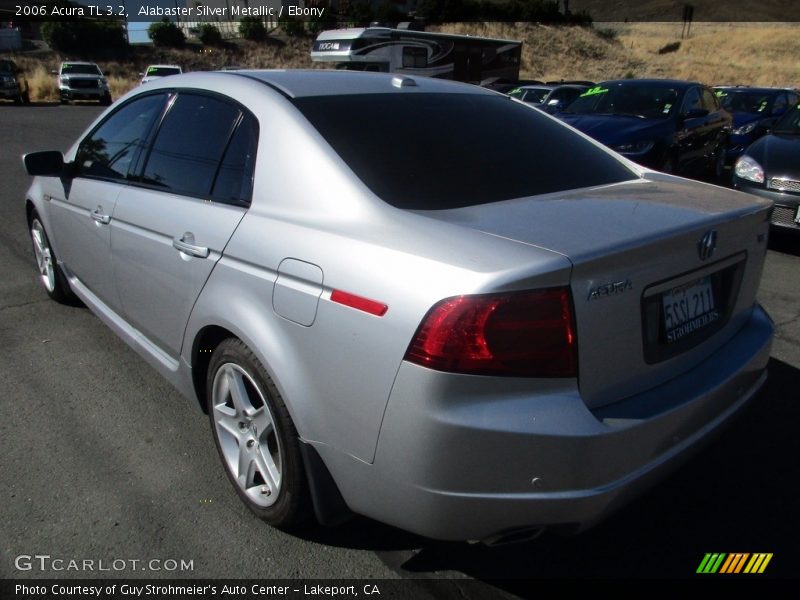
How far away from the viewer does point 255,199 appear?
2.43 metres

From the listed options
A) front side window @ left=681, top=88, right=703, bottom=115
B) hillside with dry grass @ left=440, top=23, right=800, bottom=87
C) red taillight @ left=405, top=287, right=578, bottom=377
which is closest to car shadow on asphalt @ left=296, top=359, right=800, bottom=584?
red taillight @ left=405, top=287, right=578, bottom=377

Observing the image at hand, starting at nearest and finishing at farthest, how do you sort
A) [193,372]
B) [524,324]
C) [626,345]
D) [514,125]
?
[524,324] → [626,345] → [193,372] → [514,125]

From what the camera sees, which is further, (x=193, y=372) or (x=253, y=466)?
(x=193, y=372)

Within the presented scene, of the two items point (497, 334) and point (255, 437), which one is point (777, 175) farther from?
point (255, 437)

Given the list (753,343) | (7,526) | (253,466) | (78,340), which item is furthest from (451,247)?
(78,340)

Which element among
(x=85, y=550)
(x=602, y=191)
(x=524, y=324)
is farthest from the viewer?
(x=602, y=191)

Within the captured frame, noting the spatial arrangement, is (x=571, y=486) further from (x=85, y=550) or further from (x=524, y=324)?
(x=85, y=550)

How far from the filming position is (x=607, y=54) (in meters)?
57.6

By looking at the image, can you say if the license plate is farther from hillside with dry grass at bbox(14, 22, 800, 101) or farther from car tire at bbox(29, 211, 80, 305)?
hillside with dry grass at bbox(14, 22, 800, 101)

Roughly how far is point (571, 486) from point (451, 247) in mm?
743

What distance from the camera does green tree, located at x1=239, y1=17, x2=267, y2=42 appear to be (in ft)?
173

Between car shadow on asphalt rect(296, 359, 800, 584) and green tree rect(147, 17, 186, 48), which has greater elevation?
green tree rect(147, 17, 186, 48)

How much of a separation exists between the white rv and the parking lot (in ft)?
76.6

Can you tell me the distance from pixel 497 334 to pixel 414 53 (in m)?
26.7
